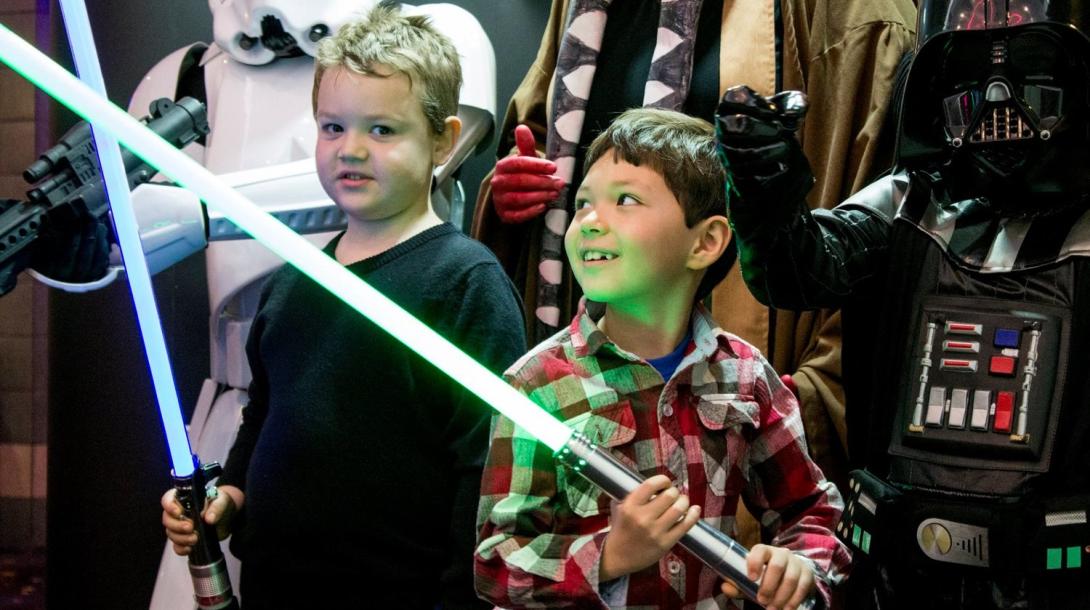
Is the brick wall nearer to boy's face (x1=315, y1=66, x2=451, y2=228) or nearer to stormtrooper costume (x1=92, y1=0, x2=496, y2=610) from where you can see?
stormtrooper costume (x1=92, y1=0, x2=496, y2=610)

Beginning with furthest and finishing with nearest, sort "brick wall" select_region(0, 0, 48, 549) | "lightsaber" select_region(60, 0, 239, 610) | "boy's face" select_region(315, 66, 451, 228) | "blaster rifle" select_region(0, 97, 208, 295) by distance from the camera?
"brick wall" select_region(0, 0, 48, 549) → "blaster rifle" select_region(0, 97, 208, 295) → "boy's face" select_region(315, 66, 451, 228) → "lightsaber" select_region(60, 0, 239, 610)

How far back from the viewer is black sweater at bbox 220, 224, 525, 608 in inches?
46.0

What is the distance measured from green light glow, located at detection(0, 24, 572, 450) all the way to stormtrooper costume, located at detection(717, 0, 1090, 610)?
0.33 meters

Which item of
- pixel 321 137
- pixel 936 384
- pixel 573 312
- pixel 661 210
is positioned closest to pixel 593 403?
pixel 661 210

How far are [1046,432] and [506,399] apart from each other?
57cm

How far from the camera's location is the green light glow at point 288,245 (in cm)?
78

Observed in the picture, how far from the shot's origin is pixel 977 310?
1.11 metres

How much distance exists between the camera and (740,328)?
59.7 inches

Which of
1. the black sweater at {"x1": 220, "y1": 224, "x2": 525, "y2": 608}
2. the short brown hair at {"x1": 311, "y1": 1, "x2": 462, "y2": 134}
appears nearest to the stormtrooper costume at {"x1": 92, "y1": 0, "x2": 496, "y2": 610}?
the short brown hair at {"x1": 311, "y1": 1, "x2": 462, "y2": 134}

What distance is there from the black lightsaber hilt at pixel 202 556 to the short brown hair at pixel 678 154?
1.56 ft

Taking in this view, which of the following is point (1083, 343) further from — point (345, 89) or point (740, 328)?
point (345, 89)

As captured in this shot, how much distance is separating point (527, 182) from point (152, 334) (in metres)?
0.72

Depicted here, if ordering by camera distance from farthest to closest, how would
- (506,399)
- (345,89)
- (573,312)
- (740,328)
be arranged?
(573,312)
(740,328)
(345,89)
(506,399)

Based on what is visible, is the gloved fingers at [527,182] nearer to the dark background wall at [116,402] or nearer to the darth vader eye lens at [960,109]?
the darth vader eye lens at [960,109]
